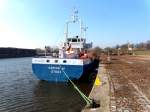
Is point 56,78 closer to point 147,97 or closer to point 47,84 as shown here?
point 47,84

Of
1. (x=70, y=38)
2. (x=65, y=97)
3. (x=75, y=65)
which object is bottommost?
(x=65, y=97)

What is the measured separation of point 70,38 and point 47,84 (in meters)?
6.37

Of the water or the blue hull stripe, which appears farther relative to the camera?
the blue hull stripe

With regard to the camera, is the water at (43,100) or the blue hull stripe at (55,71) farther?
the blue hull stripe at (55,71)

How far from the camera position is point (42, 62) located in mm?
22203

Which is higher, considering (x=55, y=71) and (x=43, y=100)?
(x=55, y=71)

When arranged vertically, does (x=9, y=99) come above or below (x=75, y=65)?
below

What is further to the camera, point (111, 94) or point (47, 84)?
point (47, 84)

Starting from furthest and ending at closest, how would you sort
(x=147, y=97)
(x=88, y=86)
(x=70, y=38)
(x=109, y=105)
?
1. (x=70, y=38)
2. (x=88, y=86)
3. (x=147, y=97)
4. (x=109, y=105)

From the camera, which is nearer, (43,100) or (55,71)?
(43,100)

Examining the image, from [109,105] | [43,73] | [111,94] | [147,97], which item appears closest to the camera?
[109,105]

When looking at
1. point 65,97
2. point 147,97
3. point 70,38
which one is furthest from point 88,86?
point 147,97

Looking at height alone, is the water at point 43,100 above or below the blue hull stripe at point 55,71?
below

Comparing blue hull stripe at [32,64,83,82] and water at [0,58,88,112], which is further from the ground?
blue hull stripe at [32,64,83,82]
